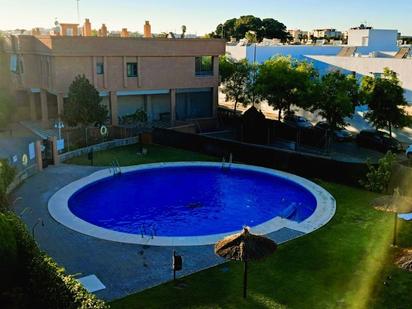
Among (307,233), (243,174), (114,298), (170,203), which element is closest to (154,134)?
(243,174)

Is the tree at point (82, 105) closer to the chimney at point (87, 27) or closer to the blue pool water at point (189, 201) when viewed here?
the blue pool water at point (189, 201)

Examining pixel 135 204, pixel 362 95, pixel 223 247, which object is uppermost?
pixel 362 95

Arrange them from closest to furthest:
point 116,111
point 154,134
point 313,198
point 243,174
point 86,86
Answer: point 313,198
point 243,174
point 86,86
point 154,134
point 116,111

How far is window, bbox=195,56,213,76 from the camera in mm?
48094

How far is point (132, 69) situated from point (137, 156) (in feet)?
39.2

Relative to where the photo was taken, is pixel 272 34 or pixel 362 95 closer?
pixel 362 95

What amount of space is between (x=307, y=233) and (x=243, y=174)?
464 inches

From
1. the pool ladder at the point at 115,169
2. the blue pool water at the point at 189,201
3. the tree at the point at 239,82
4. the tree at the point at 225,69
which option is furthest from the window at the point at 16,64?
the tree at the point at 239,82

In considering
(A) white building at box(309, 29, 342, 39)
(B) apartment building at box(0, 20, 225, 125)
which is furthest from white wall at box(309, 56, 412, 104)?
(A) white building at box(309, 29, 342, 39)

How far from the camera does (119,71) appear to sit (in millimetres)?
43000

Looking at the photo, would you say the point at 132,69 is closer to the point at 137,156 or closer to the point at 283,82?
the point at 137,156

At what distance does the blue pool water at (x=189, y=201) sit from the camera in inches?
950

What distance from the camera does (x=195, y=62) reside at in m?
47.3

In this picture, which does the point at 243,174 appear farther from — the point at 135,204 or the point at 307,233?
the point at 307,233
